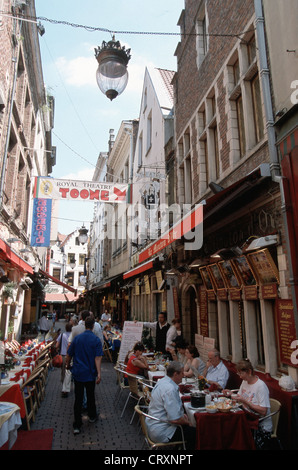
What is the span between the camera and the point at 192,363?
5.82m

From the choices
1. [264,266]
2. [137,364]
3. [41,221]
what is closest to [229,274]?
[264,266]

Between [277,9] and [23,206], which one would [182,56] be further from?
[23,206]

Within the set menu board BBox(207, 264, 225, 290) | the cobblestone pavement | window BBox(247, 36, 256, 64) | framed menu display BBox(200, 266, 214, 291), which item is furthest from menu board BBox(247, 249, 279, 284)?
window BBox(247, 36, 256, 64)

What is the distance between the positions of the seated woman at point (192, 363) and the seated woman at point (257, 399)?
1583mm

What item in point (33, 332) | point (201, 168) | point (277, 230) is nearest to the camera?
point (277, 230)

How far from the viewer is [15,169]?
410 inches

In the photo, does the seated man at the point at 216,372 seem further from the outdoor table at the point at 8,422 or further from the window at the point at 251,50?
the window at the point at 251,50

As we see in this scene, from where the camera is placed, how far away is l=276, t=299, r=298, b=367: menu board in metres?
4.55

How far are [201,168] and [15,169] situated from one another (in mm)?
5902

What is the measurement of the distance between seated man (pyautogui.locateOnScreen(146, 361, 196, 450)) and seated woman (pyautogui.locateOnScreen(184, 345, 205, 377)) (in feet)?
6.38

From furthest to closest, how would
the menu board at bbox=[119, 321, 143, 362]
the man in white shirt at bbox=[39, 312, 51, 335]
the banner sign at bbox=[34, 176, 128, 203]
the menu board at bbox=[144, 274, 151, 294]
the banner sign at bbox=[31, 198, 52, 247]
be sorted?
the man in white shirt at bbox=[39, 312, 51, 335], the banner sign at bbox=[31, 198, 52, 247], the menu board at bbox=[144, 274, 151, 294], the banner sign at bbox=[34, 176, 128, 203], the menu board at bbox=[119, 321, 143, 362]

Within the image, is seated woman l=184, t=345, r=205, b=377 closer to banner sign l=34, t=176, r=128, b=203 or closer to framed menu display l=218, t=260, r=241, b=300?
framed menu display l=218, t=260, r=241, b=300

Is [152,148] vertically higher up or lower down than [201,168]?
higher up

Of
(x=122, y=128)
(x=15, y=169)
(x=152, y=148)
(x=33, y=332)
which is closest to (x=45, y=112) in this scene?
(x=122, y=128)
